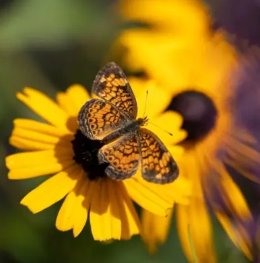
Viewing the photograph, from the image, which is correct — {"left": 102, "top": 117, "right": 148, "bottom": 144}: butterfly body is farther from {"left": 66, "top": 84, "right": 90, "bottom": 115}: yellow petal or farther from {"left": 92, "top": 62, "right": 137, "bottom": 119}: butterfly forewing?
{"left": 66, "top": 84, "right": 90, "bottom": 115}: yellow petal

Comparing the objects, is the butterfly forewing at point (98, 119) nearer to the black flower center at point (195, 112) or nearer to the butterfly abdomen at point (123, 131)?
the butterfly abdomen at point (123, 131)

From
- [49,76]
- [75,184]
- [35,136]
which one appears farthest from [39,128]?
[49,76]

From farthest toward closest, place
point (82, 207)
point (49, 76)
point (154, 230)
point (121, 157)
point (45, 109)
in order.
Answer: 1. point (49, 76)
2. point (154, 230)
3. point (45, 109)
4. point (82, 207)
5. point (121, 157)

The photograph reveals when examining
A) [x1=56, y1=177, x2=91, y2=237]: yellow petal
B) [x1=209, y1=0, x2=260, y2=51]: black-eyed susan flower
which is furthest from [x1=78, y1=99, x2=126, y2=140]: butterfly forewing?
[x1=209, y1=0, x2=260, y2=51]: black-eyed susan flower

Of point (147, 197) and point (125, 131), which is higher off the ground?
point (125, 131)

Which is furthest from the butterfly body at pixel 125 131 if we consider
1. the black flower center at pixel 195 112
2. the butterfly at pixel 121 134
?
the black flower center at pixel 195 112

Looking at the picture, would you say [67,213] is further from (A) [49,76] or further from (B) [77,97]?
(A) [49,76]
